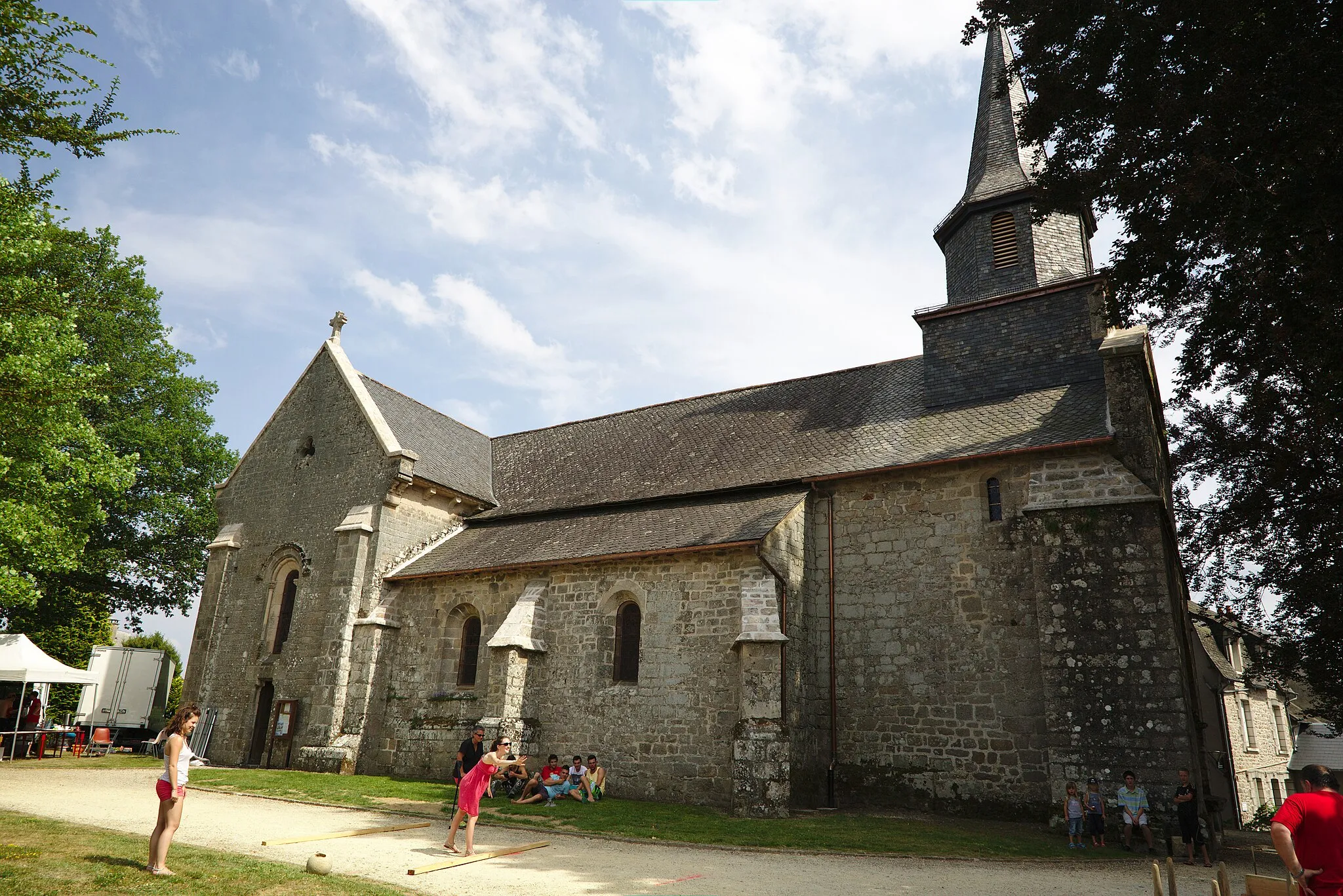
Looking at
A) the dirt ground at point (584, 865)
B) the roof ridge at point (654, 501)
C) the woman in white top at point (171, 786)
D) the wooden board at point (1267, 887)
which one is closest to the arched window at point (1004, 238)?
the roof ridge at point (654, 501)

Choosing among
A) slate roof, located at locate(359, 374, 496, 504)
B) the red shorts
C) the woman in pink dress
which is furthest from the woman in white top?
slate roof, located at locate(359, 374, 496, 504)

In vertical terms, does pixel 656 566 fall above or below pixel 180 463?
below

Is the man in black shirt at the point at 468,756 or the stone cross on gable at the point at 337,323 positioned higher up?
the stone cross on gable at the point at 337,323

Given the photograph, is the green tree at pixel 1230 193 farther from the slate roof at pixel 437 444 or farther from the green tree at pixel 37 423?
the slate roof at pixel 437 444

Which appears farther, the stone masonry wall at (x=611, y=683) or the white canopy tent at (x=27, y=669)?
the white canopy tent at (x=27, y=669)

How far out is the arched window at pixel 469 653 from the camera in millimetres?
18312

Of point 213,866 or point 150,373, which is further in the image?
point 150,373

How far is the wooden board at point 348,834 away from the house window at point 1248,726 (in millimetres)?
27900

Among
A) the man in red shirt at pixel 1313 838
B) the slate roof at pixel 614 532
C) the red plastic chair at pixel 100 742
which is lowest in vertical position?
the red plastic chair at pixel 100 742

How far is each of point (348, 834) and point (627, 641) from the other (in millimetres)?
7274

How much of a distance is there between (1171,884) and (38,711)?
26.0m

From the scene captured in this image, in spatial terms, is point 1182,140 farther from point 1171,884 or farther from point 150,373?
point 150,373

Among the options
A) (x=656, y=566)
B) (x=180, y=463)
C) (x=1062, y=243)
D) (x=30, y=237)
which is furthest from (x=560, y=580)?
(x=180, y=463)

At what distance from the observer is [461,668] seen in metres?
18.4
